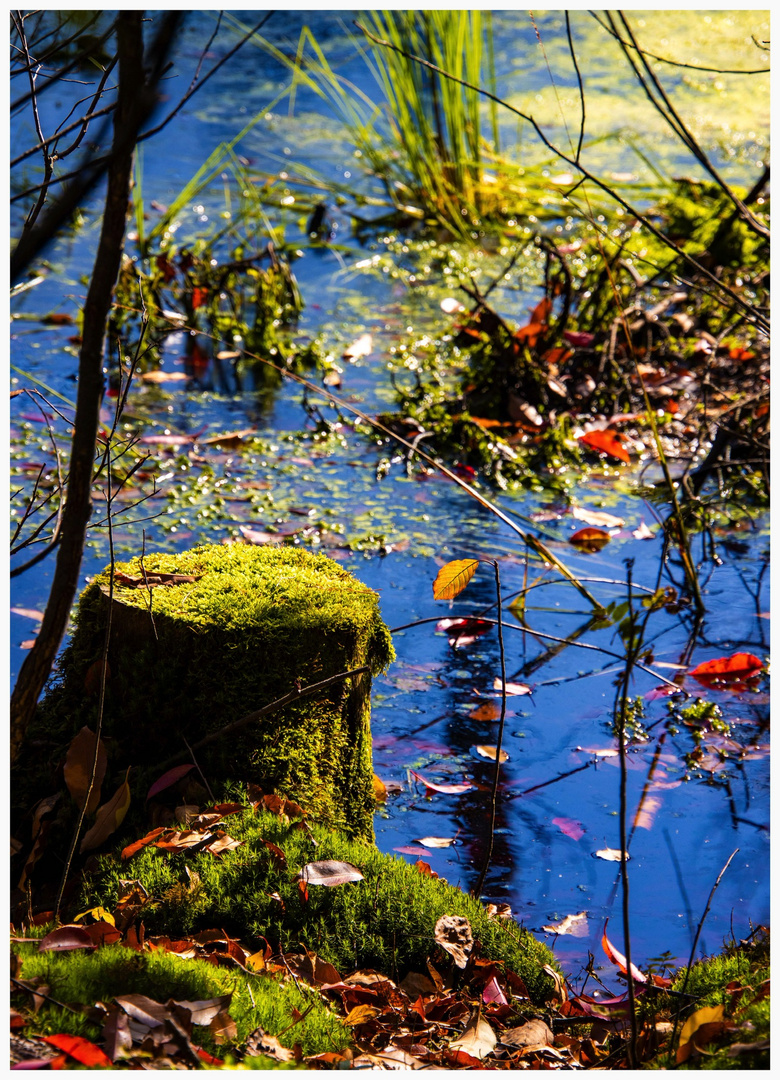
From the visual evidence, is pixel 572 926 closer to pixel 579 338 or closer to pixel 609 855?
pixel 609 855

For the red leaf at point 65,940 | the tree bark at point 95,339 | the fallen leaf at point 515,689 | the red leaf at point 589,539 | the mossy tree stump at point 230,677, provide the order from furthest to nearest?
the red leaf at point 589,539 → the fallen leaf at point 515,689 → the mossy tree stump at point 230,677 → the red leaf at point 65,940 → the tree bark at point 95,339

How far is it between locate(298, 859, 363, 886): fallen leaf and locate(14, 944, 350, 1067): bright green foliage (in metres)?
0.25

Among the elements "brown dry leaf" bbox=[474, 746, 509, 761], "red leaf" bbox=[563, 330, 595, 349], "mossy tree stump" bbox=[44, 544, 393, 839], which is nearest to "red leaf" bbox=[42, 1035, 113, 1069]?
"mossy tree stump" bbox=[44, 544, 393, 839]

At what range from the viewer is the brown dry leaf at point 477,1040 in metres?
1.58

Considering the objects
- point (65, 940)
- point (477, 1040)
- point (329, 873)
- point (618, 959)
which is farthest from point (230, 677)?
point (618, 959)

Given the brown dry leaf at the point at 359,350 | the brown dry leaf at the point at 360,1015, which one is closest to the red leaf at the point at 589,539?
the brown dry leaf at the point at 359,350

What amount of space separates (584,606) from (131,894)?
82.4 inches

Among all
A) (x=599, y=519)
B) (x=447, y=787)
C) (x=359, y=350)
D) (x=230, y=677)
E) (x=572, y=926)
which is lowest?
(x=572, y=926)

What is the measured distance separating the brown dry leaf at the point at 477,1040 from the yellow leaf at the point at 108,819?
0.78 metres

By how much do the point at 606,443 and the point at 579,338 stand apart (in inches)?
28.2

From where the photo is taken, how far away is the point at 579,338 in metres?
4.83

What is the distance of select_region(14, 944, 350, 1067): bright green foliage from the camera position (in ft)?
4.65

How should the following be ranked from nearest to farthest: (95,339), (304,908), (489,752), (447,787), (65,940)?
(95,339) → (65,940) → (304,908) → (447,787) → (489,752)

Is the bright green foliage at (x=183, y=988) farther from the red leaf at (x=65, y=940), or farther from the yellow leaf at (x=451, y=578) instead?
the yellow leaf at (x=451, y=578)
